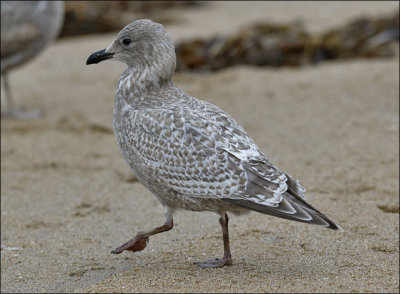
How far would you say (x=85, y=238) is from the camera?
4941 millimetres

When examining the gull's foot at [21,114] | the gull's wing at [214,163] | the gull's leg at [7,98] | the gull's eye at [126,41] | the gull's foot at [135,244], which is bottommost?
the gull's foot at [21,114]

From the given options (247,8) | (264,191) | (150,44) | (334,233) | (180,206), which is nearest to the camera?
(264,191)

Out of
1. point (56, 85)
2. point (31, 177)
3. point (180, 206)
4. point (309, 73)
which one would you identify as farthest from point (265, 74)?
point (180, 206)

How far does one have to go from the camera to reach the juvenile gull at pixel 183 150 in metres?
3.71

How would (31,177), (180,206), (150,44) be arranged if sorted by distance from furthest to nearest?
(31,177), (150,44), (180,206)

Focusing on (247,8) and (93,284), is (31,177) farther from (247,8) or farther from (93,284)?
(247,8)

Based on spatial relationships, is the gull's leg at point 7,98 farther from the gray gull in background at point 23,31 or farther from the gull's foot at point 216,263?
the gull's foot at point 216,263

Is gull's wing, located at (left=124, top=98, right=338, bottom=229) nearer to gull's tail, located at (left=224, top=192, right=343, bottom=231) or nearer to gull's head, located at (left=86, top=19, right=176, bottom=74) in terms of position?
gull's tail, located at (left=224, top=192, right=343, bottom=231)

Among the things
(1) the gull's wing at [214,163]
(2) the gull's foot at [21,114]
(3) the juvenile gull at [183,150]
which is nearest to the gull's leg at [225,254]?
(3) the juvenile gull at [183,150]

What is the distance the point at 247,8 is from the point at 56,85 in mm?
5925

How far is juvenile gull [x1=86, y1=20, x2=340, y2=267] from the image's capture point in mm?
3705

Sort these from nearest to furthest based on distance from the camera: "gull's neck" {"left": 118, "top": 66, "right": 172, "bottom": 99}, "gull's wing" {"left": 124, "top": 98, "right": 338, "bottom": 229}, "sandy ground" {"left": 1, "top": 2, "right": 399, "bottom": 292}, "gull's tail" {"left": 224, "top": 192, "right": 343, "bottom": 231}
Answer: "gull's tail" {"left": 224, "top": 192, "right": 343, "bottom": 231}
"gull's wing" {"left": 124, "top": 98, "right": 338, "bottom": 229}
"sandy ground" {"left": 1, "top": 2, "right": 399, "bottom": 292}
"gull's neck" {"left": 118, "top": 66, "right": 172, "bottom": 99}

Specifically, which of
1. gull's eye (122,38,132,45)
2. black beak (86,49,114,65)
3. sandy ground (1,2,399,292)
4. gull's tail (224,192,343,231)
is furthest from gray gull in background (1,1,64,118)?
gull's tail (224,192,343,231)

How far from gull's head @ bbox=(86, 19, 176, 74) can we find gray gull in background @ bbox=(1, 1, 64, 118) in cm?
358
